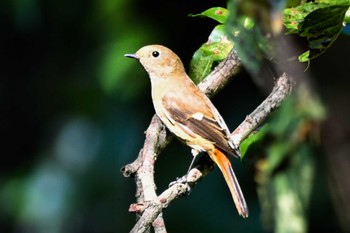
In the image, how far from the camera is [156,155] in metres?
2.91

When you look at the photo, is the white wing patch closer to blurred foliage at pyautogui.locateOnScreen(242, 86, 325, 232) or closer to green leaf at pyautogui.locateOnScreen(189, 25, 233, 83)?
green leaf at pyautogui.locateOnScreen(189, 25, 233, 83)

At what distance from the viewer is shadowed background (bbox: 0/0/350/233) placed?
15.9 feet

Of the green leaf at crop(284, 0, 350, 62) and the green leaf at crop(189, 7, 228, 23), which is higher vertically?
the green leaf at crop(189, 7, 228, 23)

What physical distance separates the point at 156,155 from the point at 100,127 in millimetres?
2414

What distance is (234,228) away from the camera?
4664mm

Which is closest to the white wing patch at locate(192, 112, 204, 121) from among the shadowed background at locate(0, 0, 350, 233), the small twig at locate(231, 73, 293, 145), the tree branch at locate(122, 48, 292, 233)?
Answer: the tree branch at locate(122, 48, 292, 233)

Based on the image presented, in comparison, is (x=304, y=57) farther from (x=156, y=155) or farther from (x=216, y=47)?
(x=156, y=155)

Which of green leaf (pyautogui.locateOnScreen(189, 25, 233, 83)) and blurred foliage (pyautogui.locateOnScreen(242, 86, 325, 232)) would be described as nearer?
blurred foliage (pyautogui.locateOnScreen(242, 86, 325, 232))

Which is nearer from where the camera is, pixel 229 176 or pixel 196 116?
pixel 229 176

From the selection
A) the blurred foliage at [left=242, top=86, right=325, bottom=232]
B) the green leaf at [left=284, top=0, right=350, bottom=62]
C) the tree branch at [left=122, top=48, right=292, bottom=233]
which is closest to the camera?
the blurred foliage at [left=242, top=86, right=325, bottom=232]

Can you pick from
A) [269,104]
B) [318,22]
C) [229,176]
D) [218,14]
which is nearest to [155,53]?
[229,176]

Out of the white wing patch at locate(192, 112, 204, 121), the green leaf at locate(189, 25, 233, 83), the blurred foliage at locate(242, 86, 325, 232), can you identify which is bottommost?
the blurred foliage at locate(242, 86, 325, 232)

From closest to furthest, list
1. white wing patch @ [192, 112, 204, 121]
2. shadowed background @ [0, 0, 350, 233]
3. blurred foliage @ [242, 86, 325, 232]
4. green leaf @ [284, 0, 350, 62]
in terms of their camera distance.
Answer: blurred foliage @ [242, 86, 325, 232], green leaf @ [284, 0, 350, 62], white wing patch @ [192, 112, 204, 121], shadowed background @ [0, 0, 350, 233]

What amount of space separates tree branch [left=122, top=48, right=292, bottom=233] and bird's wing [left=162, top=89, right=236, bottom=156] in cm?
8
